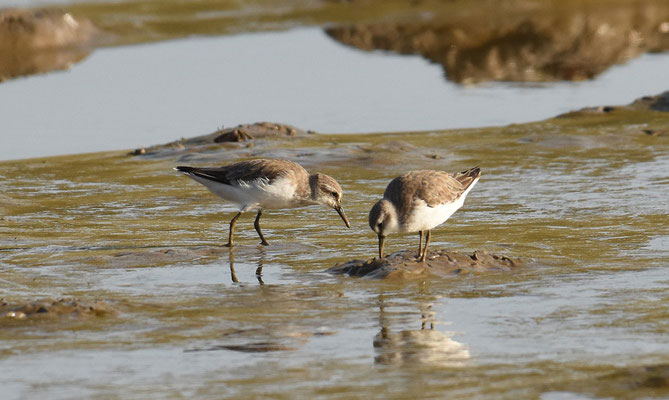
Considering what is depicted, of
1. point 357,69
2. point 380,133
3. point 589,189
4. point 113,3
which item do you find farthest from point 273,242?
point 113,3

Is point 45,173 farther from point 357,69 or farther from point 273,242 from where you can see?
point 357,69

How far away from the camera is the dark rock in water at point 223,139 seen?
19172 mm

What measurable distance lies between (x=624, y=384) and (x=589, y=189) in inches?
331

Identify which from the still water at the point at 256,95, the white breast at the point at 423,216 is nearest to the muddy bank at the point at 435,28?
the still water at the point at 256,95

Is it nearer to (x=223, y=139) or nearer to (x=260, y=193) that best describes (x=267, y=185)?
(x=260, y=193)

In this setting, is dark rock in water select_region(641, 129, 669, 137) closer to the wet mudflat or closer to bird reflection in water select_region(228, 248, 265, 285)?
the wet mudflat

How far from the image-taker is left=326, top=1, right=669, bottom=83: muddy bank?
98.3 feet

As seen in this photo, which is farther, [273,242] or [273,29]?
[273,29]

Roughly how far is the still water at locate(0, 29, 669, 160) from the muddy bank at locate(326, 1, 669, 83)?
2.57 ft

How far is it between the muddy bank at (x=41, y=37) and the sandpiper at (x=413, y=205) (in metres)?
22.9

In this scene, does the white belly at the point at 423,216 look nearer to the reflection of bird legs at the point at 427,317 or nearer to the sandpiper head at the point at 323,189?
the reflection of bird legs at the point at 427,317

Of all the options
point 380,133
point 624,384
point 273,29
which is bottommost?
point 624,384

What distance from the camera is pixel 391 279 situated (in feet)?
36.1

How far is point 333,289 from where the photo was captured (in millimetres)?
10703
